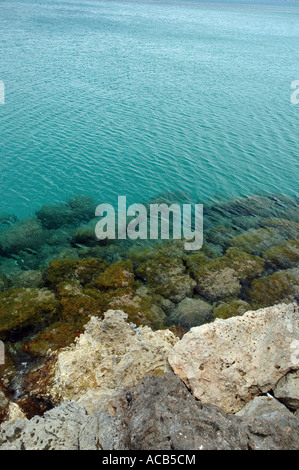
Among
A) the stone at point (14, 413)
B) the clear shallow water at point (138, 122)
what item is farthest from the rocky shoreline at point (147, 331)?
the clear shallow water at point (138, 122)

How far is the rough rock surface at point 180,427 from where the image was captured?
9023mm

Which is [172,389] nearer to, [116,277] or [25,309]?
[25,309]

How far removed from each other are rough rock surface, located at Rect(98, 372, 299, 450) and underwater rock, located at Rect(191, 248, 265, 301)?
9098 millimetres

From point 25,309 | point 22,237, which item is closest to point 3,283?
point 25,309

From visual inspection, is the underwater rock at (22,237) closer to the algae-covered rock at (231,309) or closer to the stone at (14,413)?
the stone at (14,413)

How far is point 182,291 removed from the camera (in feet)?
62.4

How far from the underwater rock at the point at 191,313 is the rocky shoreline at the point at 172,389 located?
1.73 m

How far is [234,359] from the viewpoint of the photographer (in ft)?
40.2

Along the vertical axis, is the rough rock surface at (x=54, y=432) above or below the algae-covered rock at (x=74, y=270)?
above

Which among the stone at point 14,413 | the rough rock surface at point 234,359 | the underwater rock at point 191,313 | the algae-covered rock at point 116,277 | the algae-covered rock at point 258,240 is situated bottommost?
the underwater rock at point 191,313

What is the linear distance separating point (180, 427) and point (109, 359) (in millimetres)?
5166

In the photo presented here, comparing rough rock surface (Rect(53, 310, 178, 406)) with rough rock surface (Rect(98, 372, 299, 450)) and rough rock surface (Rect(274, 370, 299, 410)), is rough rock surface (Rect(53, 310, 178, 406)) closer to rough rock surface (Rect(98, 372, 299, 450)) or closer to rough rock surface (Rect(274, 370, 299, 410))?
rough rock surface (Rect(98, 372, 299, 450))

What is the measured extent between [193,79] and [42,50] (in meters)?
25.2

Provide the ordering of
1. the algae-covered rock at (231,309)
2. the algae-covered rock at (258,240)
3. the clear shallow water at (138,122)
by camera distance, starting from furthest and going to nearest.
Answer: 1. the clear shallow water at (138,122)
2. the algae-covered rock at (258,240)
3. the algae-covered rock at (231,309)
